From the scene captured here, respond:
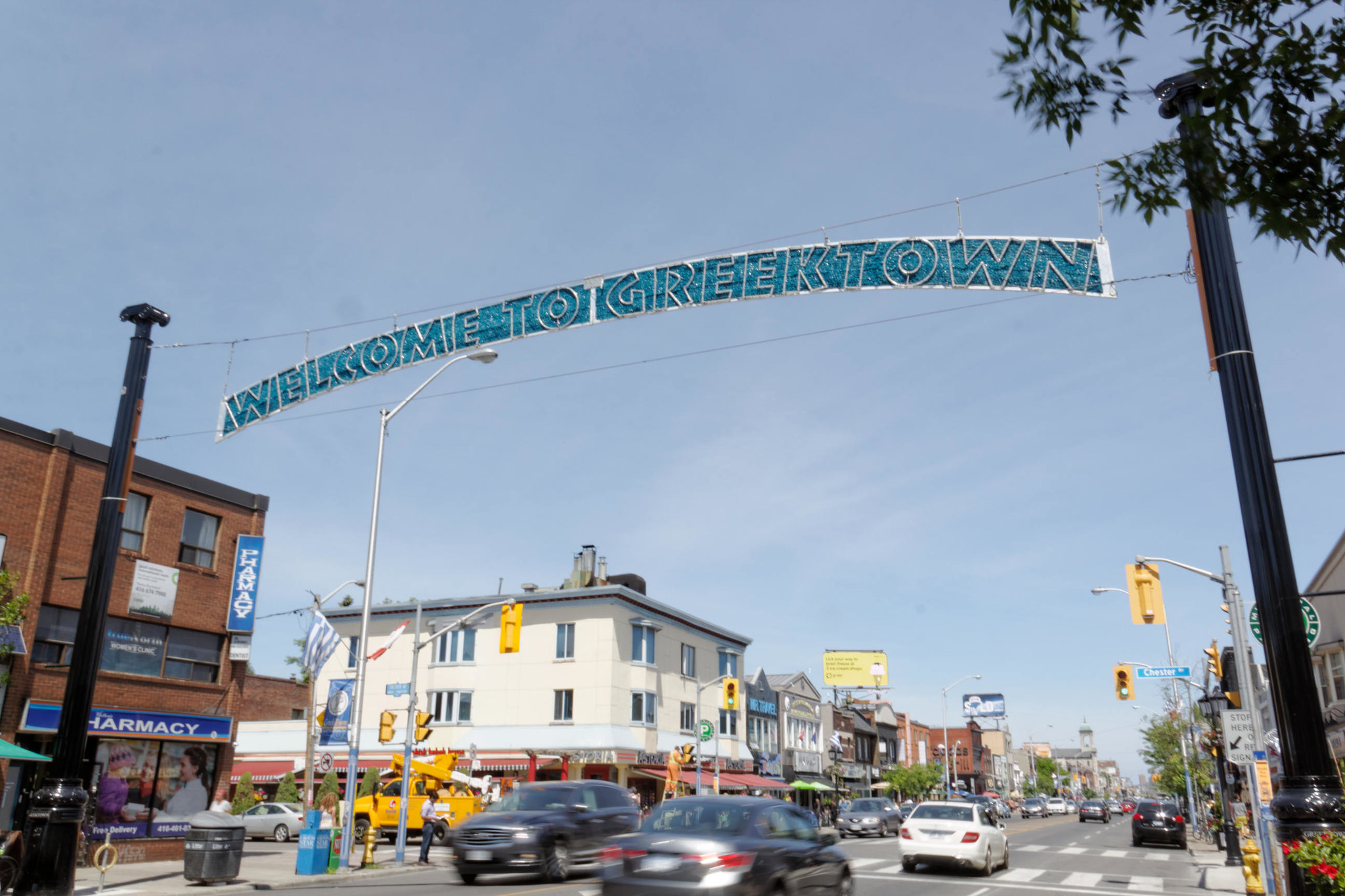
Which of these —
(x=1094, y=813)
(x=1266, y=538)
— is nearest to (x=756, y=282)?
(x=1266, y=538)

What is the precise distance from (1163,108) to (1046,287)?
5.29m

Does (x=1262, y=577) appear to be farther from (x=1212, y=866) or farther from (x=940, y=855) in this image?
(x=1212, y=866)

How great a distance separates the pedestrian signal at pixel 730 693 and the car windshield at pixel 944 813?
17.6 meters

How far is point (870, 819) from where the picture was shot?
4191 centimetres

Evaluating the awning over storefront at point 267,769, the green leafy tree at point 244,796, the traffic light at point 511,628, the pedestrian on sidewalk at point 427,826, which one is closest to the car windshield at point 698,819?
the pedestrian on sidewalk at point 427,826

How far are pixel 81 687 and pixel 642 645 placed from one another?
3417 cm

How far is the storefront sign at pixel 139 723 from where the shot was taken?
20.7 meters

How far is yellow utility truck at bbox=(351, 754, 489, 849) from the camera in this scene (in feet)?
97.6

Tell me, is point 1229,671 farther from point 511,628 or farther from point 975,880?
point 511,628

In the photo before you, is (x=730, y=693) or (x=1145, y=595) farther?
(x=730, y=693)

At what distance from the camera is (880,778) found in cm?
8706

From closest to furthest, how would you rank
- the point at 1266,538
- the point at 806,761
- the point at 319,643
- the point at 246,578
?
1. the point at 1266,538
2. the point at 246,578
3. the point at 319,643
4. the point at 806,761

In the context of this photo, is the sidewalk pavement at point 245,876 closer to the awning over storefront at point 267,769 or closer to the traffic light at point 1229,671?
the traffic light at point 1229,671

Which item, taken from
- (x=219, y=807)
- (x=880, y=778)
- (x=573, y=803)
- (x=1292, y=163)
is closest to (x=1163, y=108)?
(x=1292, y=163)
